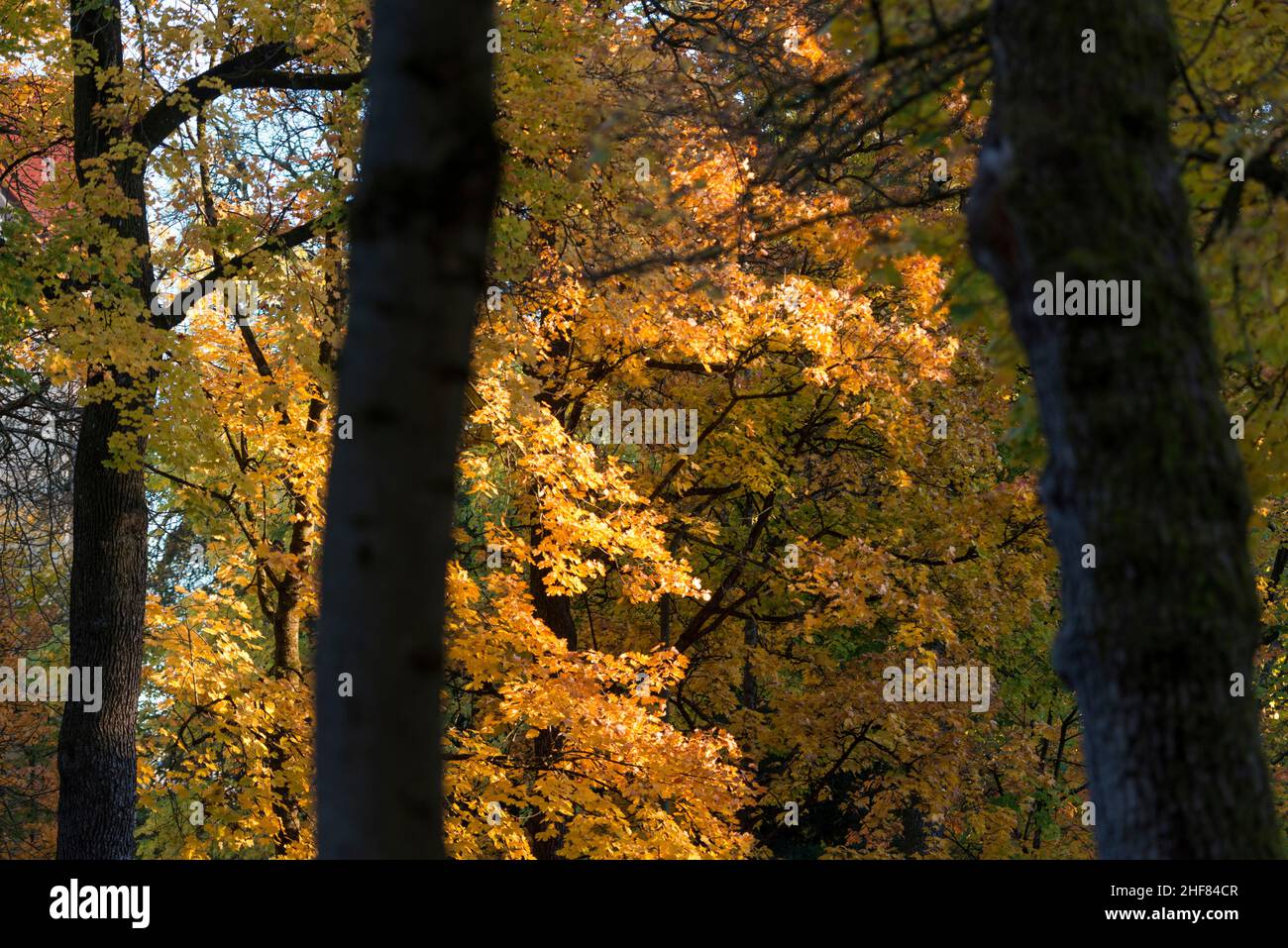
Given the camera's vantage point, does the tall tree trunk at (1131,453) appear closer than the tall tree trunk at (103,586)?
Yes

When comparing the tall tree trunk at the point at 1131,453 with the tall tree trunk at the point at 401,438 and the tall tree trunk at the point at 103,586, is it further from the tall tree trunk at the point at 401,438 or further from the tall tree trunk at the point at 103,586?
the tall tree trunk at the point at 103,586

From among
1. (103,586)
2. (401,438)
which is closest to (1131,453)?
(401,438)

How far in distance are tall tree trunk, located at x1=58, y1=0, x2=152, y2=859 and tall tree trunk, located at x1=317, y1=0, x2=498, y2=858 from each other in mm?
8675

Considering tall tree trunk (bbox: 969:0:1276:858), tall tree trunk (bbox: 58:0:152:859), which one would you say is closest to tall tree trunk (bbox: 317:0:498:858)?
tall tree trunk (bbox: 969:0:1276:858)

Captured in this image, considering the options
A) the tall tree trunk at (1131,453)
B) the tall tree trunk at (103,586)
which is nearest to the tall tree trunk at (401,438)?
the tall tree trunk at (1131,453)

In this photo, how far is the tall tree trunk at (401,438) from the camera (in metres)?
2.51

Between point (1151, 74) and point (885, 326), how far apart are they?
10420 millimetres

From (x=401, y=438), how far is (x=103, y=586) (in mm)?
9353

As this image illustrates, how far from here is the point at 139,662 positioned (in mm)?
11070

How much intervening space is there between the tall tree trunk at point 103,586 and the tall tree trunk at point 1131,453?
349 inches

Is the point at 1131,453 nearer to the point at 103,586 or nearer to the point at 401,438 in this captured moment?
the point at 401,438

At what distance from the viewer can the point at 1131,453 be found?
3184mm

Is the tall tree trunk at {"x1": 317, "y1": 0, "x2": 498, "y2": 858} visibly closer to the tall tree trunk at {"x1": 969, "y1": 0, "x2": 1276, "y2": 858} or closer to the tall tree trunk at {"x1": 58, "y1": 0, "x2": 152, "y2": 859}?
the tall tree trunk at {"x1": 969, "y1": 0, "x2": 1276, "y2": 858}
